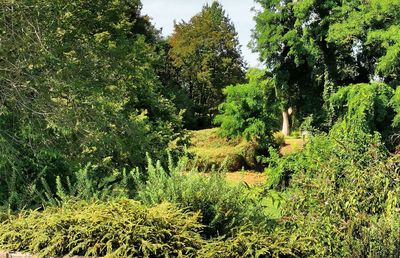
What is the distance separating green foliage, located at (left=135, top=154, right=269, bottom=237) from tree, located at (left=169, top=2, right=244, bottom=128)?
28.9 meters

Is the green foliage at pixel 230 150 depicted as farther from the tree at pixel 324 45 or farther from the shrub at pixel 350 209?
the shrub at pixel 350 209

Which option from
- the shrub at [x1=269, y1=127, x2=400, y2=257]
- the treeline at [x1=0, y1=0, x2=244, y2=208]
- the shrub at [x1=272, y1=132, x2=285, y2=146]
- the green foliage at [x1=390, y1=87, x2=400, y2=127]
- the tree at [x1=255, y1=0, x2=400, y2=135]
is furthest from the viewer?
the shrub at [x1=272, y1=132, x2=285, y2=146]

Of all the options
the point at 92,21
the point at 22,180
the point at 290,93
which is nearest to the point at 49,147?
the point at 22,180

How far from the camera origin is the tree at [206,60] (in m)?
33.9

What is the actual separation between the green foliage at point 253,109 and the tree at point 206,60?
11.3 metres

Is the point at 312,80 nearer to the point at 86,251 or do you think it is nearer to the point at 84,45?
the point at 84,45

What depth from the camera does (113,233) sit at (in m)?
3.47

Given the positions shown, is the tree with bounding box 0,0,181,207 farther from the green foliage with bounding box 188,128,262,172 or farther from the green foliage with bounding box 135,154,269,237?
the green foliage with bounding box 188,128,262,172

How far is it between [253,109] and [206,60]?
12.8 m

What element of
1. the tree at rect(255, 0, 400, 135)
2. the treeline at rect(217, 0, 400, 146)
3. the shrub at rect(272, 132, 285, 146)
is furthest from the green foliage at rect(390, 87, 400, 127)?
the shrub at rect(272, 132, 285, 146)

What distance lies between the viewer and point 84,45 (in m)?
9.24

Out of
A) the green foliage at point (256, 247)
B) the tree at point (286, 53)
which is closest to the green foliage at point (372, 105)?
the tree at point (286, 53)

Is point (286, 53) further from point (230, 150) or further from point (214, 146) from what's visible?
point (214, 146)

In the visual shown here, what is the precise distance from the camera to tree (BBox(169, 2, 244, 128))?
33906 millimetres
